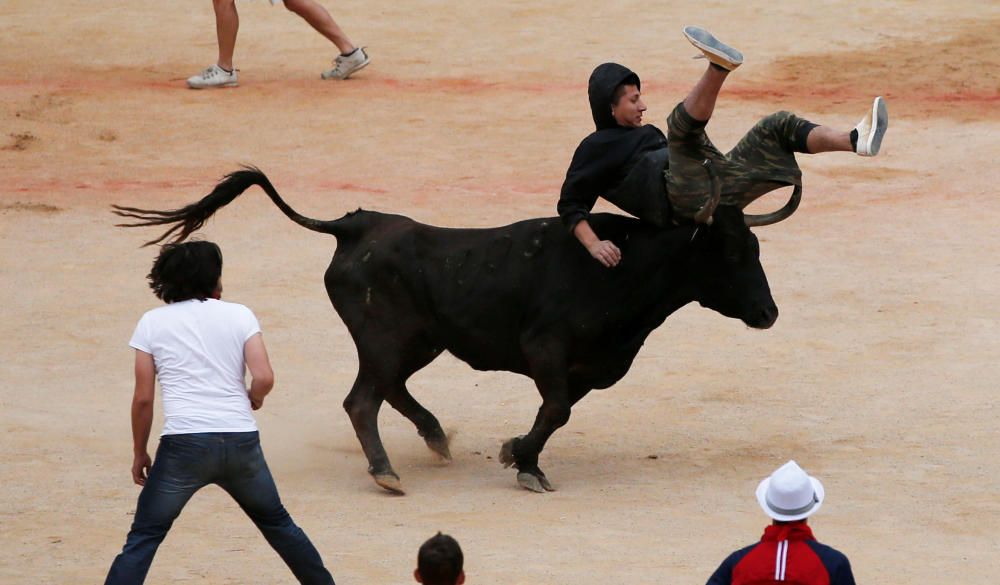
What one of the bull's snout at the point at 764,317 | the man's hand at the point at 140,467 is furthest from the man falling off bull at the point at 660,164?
the man's hand at the point at 140,467


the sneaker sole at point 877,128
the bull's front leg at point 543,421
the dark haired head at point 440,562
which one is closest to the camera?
the dark haired head at point 440,562

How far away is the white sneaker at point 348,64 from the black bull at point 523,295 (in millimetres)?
8655

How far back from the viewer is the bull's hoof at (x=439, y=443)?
Answer: 9367mm

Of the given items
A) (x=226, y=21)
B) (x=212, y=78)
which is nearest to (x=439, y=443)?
(x=226, y=21)

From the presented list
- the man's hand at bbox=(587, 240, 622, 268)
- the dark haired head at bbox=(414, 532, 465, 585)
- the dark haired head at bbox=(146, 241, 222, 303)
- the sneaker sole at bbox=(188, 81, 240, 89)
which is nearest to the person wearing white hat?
the dark haired head at bbox=(414, 532, 465, 585)

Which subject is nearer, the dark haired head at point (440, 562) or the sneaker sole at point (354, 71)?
the dark haired head at point (440, 562)

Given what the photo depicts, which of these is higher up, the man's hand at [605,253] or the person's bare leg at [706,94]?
the person's bare leg at [706,94]

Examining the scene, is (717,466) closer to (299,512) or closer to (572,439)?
(572,439)

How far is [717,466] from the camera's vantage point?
365 inches

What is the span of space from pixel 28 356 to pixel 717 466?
4.46 meters

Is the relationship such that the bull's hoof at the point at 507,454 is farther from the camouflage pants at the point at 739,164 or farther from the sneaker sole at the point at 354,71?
the sneaker sole at the point at 354,71

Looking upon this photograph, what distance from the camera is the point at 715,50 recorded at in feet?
26.5

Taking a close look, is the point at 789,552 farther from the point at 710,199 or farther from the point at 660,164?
the point at 660,164

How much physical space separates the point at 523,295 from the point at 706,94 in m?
1.45
